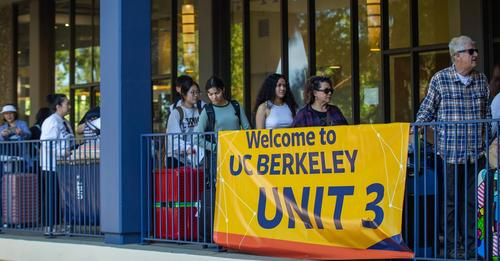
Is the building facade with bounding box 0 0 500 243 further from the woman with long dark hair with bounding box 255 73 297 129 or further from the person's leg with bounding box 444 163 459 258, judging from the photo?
the person's leg with bounding box 444 163 459 258

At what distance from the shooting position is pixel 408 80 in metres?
13.1

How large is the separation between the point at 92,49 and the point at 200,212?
1050 cm

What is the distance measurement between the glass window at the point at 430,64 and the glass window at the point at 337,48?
1484 mm

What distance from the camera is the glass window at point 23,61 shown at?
1944cm

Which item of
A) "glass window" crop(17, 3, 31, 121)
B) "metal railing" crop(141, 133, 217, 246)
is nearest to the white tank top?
"metal railing" crop(141, 133, 217, 246)

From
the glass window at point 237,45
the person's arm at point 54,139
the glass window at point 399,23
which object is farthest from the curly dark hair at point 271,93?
the glass window at point 237,45

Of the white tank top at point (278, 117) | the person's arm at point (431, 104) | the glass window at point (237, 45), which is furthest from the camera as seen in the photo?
the glass window at point (237, 45)

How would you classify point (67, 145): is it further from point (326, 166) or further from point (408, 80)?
point (408, 80)

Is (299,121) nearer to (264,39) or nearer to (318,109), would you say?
(318,109)

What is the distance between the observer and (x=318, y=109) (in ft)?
27.8

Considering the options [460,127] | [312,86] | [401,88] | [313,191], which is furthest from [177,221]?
[401,88]

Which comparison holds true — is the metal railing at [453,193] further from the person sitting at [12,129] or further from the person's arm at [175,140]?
the person sitting at [12,129]

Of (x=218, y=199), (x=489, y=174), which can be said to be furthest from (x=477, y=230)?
(x=218, y=199)

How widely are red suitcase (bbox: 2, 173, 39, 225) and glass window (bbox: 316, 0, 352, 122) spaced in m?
5.47
